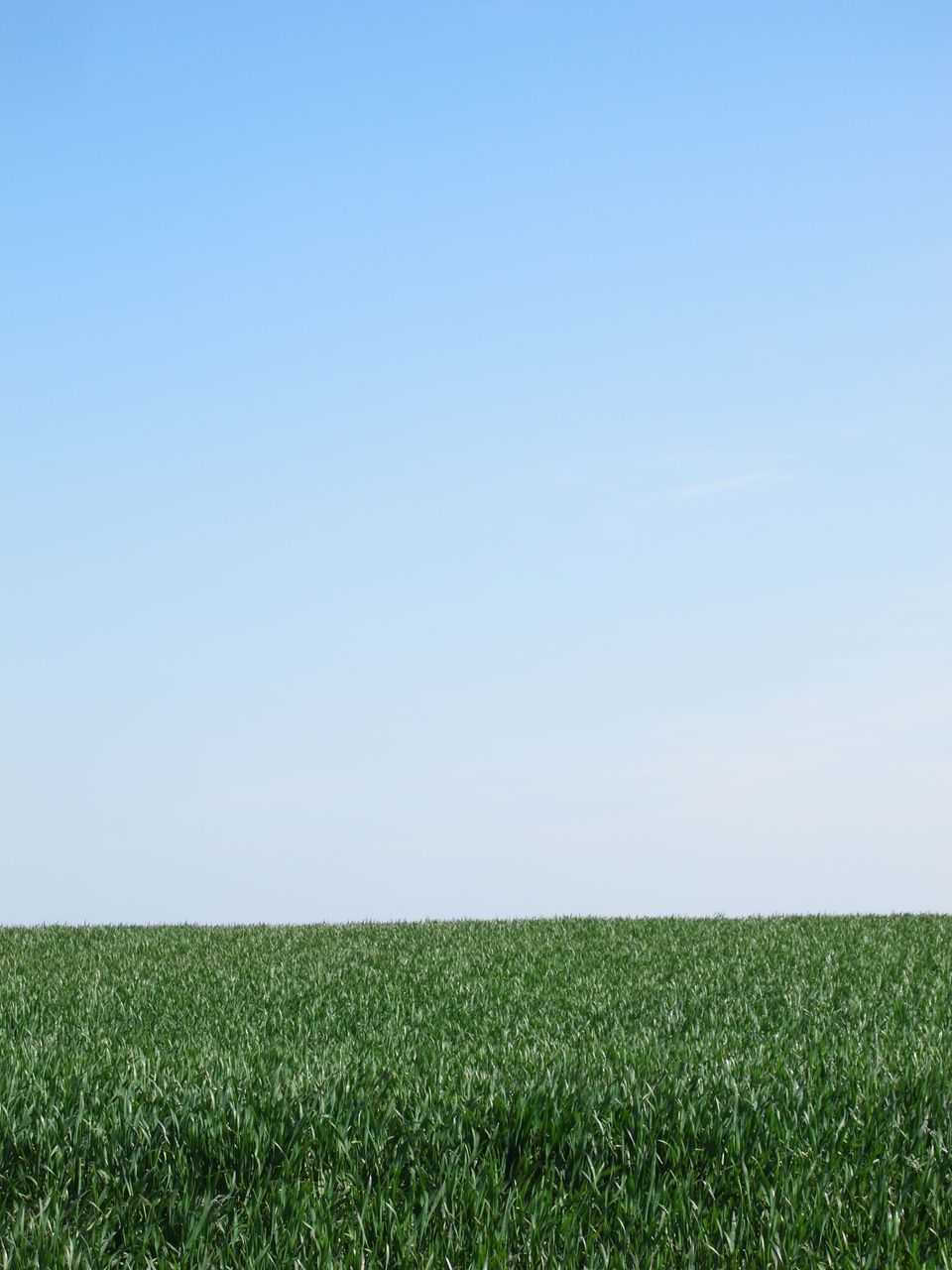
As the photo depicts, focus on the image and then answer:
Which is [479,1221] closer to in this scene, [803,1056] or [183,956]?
[803,1056]

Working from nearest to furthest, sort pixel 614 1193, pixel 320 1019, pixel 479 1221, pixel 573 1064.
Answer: pixel 479 1221 → pixel 614 1193 → pixel 573 1064 → pixel 320 1019

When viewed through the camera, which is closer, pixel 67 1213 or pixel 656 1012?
pixel 67 1213

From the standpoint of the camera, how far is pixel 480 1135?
5543 millimetres

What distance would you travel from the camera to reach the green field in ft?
15.0

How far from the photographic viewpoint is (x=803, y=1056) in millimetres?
7570

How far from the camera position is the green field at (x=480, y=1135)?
15.0 feet

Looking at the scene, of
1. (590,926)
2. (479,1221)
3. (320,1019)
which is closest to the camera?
(479,1221)

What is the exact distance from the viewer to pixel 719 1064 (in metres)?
7.10

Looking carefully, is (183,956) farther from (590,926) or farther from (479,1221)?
(479,1221)

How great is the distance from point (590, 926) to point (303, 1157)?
11.2m

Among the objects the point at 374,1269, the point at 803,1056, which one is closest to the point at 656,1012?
the point at 803,1056

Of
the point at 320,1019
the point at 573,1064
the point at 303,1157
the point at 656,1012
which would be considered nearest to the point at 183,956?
the point at 320,1019

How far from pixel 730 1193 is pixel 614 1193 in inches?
19.9

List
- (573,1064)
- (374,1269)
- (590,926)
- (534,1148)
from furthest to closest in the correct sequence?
(590,926) < (573,1064) < (534,1148) < (374,1269)
